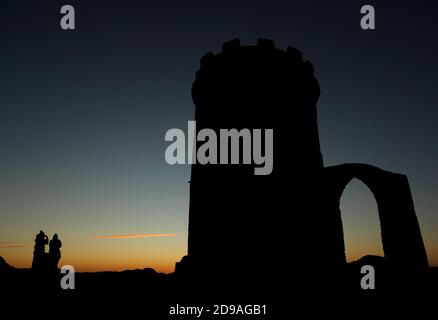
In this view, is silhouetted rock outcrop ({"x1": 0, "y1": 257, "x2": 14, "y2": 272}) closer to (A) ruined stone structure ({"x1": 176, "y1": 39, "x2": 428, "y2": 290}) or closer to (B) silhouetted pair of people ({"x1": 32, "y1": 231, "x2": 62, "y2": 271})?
(B) silhouetted pair of people ({"x1": 32, "y1": 231, "x2": 62, "y2": 271})

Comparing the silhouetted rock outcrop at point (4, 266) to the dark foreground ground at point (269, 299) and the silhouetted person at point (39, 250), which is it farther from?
the dark foreground ground at point (269, 299)

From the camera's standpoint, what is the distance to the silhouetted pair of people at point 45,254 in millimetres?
17125

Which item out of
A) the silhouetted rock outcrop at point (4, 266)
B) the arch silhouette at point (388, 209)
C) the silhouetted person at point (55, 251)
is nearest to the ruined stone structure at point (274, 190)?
the arch silhouette at point (388, 209)

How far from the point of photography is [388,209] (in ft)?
43.4

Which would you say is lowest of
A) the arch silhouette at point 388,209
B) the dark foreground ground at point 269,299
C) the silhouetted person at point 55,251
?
the dark foreground ground at point 269,299

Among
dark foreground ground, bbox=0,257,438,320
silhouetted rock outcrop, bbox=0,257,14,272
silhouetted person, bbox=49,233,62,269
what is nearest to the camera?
dark foreground ground, bbox=0,257,438,320

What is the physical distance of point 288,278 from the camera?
38.7ft

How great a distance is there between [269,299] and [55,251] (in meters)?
11.5

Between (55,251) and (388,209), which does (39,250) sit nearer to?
(55,251)

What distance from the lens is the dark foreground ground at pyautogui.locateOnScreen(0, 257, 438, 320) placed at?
10.6 metres

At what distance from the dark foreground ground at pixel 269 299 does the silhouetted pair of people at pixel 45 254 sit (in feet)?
10.6

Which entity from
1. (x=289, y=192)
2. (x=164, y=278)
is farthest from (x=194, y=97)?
(x=164, y=278)

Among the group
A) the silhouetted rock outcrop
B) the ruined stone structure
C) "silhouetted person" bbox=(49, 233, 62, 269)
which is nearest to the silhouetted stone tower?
the ruined stone structure
